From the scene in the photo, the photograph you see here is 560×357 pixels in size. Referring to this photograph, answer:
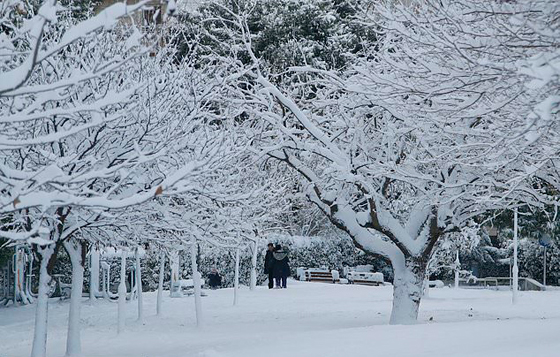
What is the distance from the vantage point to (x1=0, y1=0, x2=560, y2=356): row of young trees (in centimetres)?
664

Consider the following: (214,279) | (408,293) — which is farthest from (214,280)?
(408,293)

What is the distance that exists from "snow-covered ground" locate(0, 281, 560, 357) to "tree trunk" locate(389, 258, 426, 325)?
0.42 m

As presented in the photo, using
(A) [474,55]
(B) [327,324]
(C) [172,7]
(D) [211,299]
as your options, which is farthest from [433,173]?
(C) [172,7]

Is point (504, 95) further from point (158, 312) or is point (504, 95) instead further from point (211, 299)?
point (211, 299)

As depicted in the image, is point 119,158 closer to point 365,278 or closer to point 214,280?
point 214,280

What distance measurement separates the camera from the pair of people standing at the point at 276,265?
28062 millimetres

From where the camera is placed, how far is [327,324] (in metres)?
17.8

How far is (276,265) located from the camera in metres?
28.5

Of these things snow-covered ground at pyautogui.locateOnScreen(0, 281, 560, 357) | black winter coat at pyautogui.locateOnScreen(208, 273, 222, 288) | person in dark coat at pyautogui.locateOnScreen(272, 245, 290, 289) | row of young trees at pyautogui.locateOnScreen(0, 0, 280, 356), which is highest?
row of young trees at pyautogui.locateOnScreen(0, 0, 280, 356)

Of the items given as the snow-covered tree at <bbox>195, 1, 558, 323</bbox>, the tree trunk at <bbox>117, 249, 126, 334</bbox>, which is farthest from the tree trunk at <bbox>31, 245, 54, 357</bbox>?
the snow-covered tree at <bbox>195, 1, 558, 323</bbox>

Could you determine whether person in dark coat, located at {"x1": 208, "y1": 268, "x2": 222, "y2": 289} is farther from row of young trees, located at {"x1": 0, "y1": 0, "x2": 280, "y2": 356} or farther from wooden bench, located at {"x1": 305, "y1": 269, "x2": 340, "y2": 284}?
row of young trees, located at {"x1": 0, "y1": 0, "x2": 280, "y2": 356}

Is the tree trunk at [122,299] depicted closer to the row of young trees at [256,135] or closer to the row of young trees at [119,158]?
the row of young trees at [119,158]

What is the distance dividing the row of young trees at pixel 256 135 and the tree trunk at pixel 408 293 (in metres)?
0.03

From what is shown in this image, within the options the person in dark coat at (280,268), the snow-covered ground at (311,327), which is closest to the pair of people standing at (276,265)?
the person in dark coat at (280,268)
